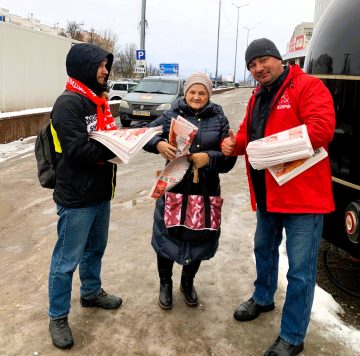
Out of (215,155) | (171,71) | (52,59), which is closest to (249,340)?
(215,155)

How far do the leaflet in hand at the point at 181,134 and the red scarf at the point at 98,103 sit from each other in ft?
1.30

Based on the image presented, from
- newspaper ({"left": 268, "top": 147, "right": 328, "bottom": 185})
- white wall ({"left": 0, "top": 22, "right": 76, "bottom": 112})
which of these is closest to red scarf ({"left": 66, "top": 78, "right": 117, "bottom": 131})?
newspaper ({"left": 268, "top": 147, "right": 328, "bottom": 185})

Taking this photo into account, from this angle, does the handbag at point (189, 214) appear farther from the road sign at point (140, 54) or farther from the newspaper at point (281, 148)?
the road sign at point (140, 54)

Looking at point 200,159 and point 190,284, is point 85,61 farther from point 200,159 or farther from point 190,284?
point 190,284

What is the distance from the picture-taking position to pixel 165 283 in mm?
3098

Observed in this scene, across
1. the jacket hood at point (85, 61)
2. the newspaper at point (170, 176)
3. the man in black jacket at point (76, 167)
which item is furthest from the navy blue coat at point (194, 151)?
the jacket hood at point (85, 61)

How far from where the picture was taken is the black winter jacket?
2346 mm

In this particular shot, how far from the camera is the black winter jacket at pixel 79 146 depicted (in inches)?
92.4

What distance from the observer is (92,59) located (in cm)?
243

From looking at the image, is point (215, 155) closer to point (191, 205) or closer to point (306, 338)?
point (191, 205)

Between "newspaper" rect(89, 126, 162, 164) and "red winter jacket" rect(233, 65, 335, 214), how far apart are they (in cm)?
76

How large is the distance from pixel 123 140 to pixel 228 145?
2.28ft

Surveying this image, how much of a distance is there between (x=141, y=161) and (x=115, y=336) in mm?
5679

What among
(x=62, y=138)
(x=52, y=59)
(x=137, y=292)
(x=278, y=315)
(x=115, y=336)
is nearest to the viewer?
(x=62, y=138)
